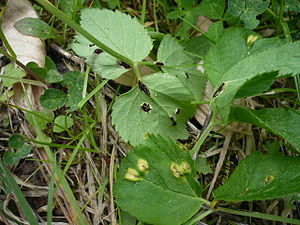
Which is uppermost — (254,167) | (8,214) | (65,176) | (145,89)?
(145,89)

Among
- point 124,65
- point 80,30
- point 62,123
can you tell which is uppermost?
point 80,30

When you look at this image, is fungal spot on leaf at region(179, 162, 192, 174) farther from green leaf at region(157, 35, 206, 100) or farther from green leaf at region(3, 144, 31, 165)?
green leaf at region(3, 144, 31, 165)

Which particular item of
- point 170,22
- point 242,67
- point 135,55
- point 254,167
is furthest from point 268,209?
point 170,22

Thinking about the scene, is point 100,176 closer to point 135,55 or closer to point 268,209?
point 135,55

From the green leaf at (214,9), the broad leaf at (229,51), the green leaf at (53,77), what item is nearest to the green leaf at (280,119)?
the broad leaf at (229,51)

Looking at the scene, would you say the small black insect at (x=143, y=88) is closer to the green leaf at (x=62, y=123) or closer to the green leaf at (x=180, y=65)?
the green leaf at (x=180, y=65)

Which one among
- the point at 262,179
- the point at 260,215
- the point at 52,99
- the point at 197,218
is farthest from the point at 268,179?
the point at 52,99

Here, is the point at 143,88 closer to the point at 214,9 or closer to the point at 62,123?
the point at 62,123
